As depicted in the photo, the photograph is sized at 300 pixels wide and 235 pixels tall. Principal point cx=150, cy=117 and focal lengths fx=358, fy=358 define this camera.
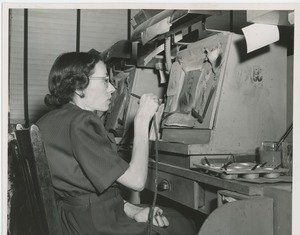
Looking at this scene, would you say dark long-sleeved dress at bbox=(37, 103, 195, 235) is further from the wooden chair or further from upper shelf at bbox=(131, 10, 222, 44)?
upper shelf at bbox=(131, 10, 222, 44)

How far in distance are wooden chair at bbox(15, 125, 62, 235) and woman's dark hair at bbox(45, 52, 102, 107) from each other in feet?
1.48

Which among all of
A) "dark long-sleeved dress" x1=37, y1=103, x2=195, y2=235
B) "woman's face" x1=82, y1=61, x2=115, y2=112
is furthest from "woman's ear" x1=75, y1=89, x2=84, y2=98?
"dark long-sleeved dress" x1=37, y1=103, x2=195, y2=235

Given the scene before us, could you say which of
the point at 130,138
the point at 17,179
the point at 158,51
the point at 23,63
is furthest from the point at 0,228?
the point at 23,63

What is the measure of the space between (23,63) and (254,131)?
2548mm

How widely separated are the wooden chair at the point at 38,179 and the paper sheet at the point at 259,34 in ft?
3.29

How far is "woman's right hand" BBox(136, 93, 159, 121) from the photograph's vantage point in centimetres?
156

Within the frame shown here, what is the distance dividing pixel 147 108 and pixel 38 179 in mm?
601

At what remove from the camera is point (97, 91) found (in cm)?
162

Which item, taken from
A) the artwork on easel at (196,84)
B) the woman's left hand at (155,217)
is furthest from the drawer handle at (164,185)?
the artwork on easel at (196,84)

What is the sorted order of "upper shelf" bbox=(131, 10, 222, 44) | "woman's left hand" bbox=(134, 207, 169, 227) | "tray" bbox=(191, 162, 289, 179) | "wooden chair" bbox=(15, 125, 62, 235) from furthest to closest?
"upper shelf" bbox=(131, 10, 222, 44), "woman's left hand" bbox=(134, 207, 169, 227), "tray" bbox=(191, 162, 289, 179), "wooden chair" bbox=(15, 125, 62, 235)

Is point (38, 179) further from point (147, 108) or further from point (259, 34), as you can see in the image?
point (259, 34)

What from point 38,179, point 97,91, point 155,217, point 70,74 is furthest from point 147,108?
point 38,179

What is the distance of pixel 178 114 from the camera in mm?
1985

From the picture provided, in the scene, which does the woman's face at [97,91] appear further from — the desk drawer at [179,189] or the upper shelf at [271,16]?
the upper shelf at [271,16]
